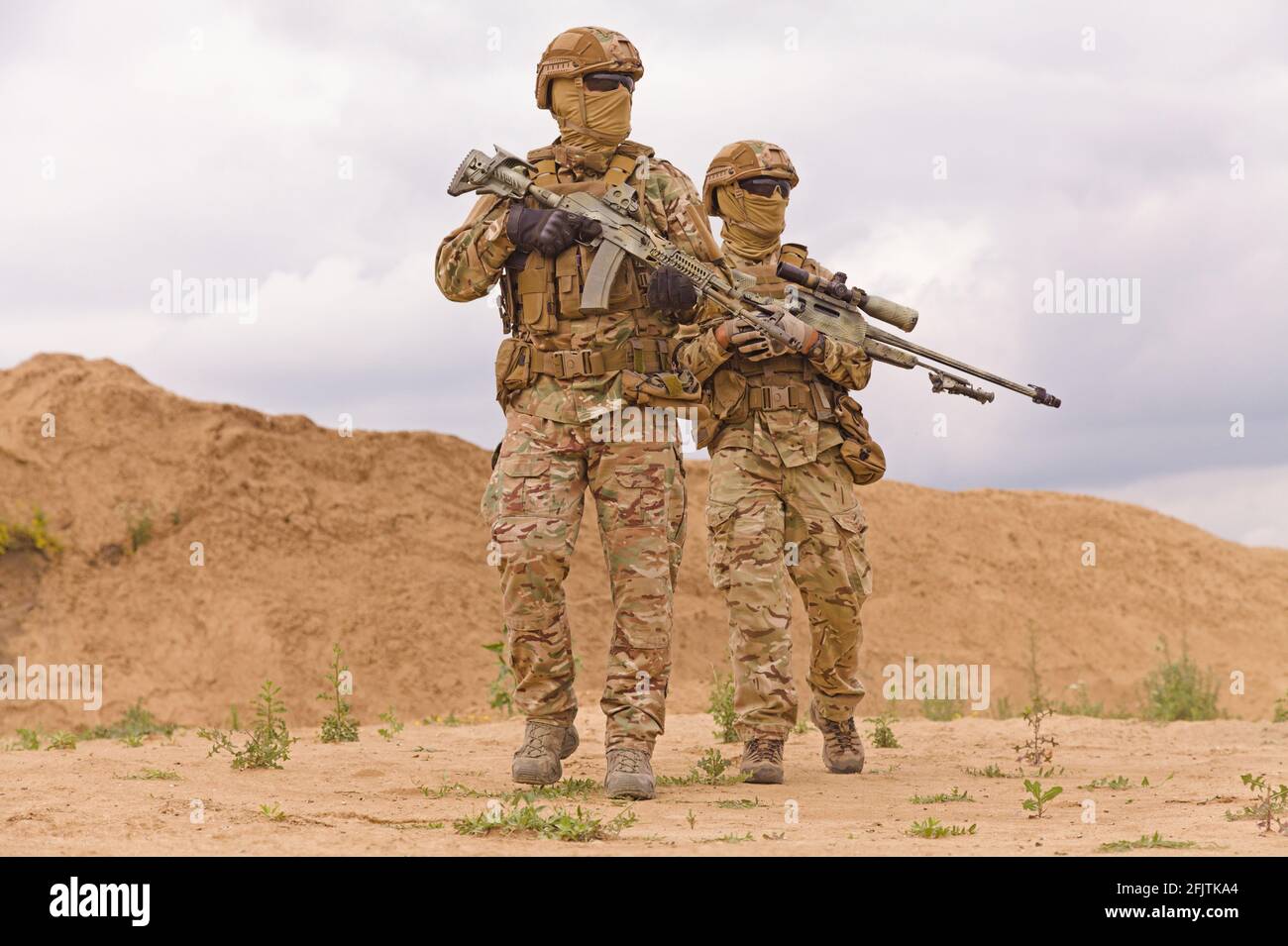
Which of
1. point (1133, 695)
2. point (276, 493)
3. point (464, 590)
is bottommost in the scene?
point (1133, 695)

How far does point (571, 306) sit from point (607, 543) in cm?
104

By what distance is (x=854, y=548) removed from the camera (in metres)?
7.57

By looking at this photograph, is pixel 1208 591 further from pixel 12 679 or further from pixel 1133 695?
pixel 12 679

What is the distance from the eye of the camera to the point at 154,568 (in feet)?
54.4

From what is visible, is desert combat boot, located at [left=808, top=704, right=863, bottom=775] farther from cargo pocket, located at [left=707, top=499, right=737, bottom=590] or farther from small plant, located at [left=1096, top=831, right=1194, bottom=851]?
small plant, located at [left=1096, top=831, right=1194, bottom=851]

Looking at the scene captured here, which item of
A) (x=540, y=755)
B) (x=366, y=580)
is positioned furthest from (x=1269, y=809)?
(x=366, y=580)

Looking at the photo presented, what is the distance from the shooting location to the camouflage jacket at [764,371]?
7.30m

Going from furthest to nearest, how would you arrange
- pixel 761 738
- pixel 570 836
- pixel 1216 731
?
pixel 1216 731
pixel 761 738
pixel 570 836

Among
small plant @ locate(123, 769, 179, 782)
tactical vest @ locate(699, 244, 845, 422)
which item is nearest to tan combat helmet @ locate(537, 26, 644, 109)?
tactical vest @ locate(699, 244, 845, 422)

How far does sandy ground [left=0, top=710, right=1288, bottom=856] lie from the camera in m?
4.95

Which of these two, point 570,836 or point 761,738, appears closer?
point 570,836

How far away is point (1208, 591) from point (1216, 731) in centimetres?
975

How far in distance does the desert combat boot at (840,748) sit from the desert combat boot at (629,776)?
1736 mm
